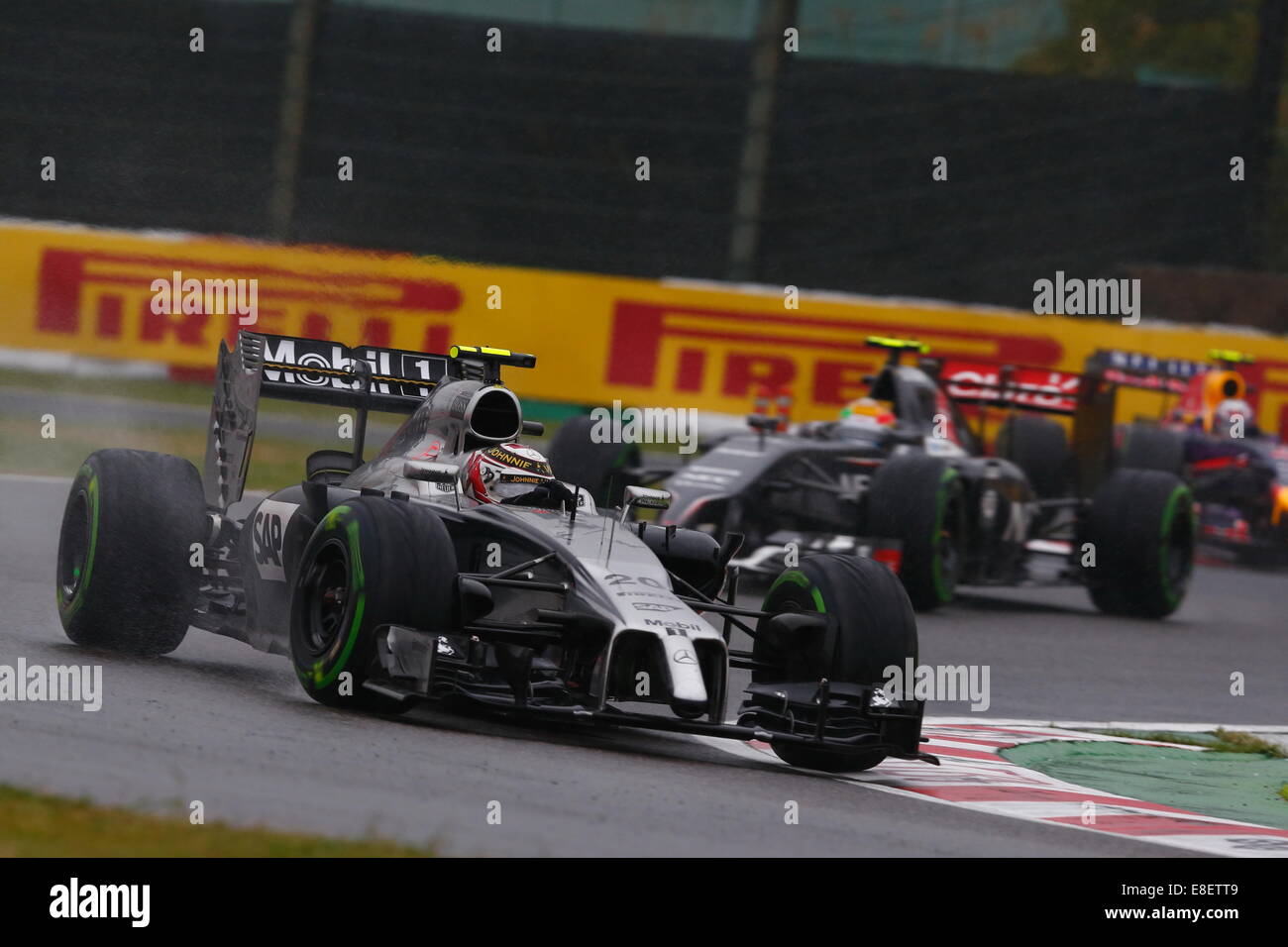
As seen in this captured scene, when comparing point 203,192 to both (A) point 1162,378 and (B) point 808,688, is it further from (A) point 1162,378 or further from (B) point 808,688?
(B) point 808,688

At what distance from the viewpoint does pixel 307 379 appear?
990 cm

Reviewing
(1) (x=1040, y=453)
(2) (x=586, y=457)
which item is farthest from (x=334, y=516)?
(1) (x=1040, y=453)

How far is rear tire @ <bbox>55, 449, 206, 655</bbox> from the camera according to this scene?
902cm

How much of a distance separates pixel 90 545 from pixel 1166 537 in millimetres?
8819

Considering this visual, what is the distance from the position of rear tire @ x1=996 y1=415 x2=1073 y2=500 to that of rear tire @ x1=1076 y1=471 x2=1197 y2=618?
715mm

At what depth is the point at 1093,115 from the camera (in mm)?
27016

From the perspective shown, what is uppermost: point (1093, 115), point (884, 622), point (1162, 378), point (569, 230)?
point (1093, 115)

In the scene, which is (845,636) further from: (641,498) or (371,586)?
(371,586)

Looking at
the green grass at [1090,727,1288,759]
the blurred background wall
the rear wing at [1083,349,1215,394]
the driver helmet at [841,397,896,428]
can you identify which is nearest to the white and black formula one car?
the green grass at [1090,727,1288,759]

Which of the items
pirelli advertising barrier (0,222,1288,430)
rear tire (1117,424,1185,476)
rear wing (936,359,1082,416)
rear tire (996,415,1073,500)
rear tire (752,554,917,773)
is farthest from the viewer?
pirelli advertising barrier (0,222,1288,430)

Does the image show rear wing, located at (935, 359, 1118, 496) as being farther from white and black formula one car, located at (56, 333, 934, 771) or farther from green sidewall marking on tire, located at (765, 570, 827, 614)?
green sidewall marking on tire, located at (765, 570, 827, 614)

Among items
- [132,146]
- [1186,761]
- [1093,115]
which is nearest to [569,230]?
[132,146]

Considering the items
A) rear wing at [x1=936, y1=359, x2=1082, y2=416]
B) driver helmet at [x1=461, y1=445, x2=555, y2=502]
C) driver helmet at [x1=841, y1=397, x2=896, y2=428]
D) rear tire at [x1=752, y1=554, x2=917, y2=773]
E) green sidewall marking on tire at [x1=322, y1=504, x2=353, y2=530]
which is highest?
rear wing at [x1=936, y1=359, x2=1082, y2=416]

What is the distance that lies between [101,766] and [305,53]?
19.4 meters
